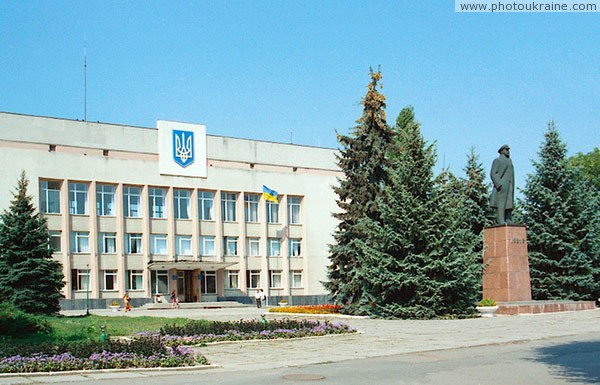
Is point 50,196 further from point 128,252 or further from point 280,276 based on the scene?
point 280,276

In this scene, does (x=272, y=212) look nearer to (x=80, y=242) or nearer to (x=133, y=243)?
(x=133, y=243)

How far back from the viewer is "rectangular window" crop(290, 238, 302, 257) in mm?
62531

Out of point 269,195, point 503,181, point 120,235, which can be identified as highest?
point 269,195

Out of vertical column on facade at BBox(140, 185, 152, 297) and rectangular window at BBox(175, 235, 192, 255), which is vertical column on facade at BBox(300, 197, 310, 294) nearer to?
rectangular window at BBox(175, 235, 192, 255)

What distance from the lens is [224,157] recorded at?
195ft

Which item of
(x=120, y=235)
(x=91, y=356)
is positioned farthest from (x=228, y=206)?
(x=91, y=356)

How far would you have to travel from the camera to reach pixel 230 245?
59.4 m

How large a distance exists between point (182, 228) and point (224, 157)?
22.7ft

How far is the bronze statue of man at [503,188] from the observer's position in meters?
29.2

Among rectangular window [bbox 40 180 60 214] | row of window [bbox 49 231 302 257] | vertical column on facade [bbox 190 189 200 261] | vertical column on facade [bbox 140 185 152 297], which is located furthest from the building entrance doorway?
rectangular window [bbox 40 180 60 214]

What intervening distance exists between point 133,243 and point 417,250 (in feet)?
106

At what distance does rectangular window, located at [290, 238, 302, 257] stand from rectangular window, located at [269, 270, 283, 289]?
6.84 ft

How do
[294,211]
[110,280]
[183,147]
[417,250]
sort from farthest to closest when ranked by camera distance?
[294,211]
[183,147]
[110,280]
[417,250]

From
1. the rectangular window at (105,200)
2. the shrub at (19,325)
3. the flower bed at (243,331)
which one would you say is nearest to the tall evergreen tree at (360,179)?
the flower bed at (243,331)
